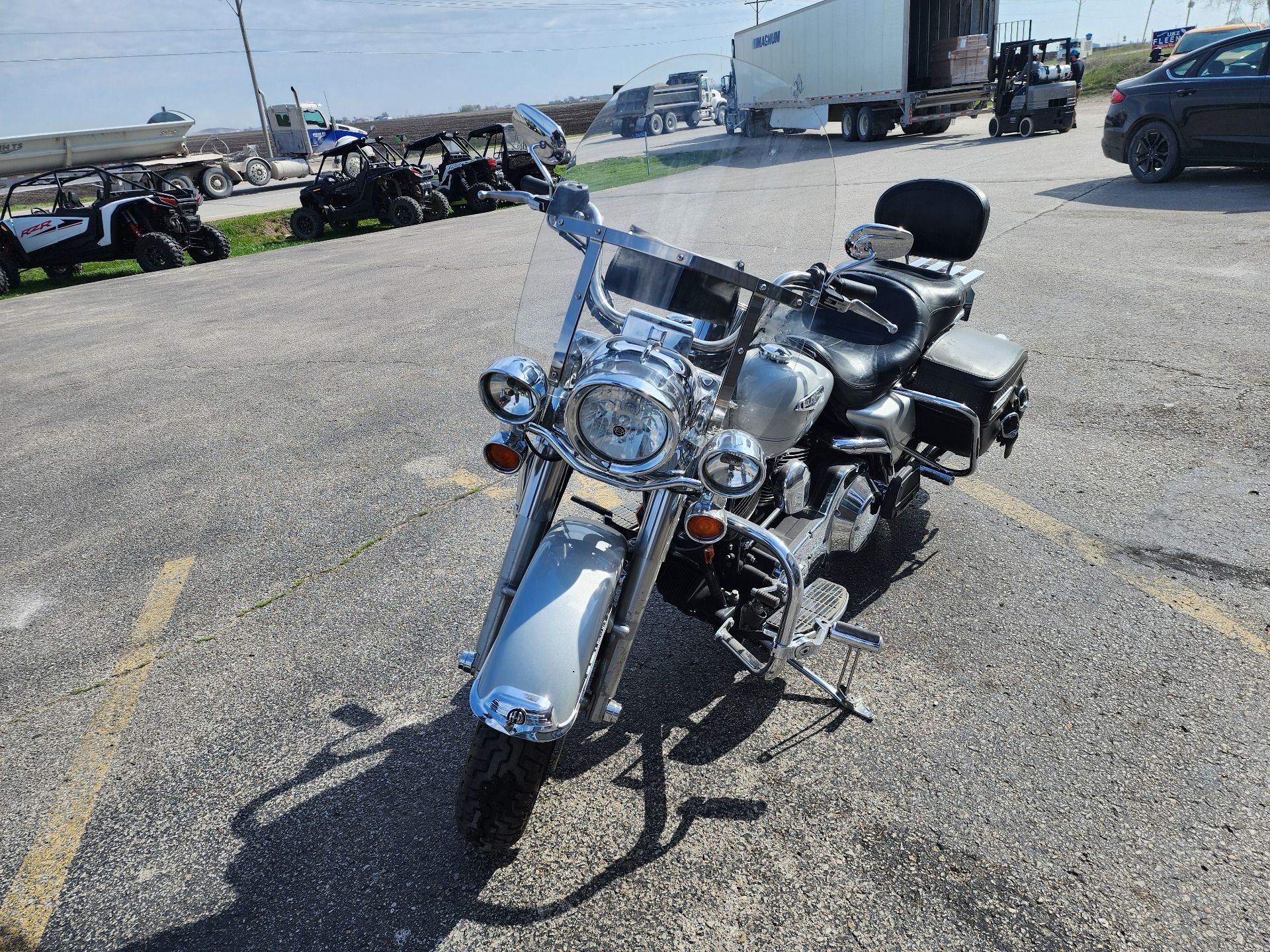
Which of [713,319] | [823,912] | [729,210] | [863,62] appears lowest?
[823,912]

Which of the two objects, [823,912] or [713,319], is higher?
[713,319]

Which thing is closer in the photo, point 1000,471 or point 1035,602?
point 1035,602

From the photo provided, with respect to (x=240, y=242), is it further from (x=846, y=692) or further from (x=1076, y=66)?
(x=1076, y=66)

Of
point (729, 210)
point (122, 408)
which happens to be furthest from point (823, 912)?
point (122, 408)

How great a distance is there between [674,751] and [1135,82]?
12402 millimetres

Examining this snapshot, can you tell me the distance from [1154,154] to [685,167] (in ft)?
38.1

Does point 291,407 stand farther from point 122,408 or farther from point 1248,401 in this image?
point 1248,401

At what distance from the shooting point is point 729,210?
264 cm

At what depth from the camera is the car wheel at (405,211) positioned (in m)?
16.6

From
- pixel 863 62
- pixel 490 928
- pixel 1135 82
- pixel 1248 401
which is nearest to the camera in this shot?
pixel 490 928

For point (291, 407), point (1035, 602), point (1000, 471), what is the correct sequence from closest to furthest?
point (1035, 602) < point (1000, 471) < point (291, 407)

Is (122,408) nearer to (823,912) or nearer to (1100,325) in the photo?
(823,912)

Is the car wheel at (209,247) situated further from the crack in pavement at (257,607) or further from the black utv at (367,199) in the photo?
the crack in pavement at (257,607)

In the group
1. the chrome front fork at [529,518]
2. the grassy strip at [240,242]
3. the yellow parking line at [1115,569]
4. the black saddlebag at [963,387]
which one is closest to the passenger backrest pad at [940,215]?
the black saddlebag at [963,387]
